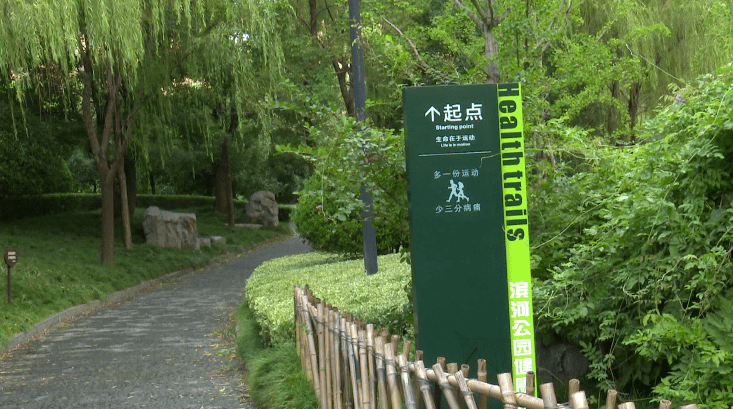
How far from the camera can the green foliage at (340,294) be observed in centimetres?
658

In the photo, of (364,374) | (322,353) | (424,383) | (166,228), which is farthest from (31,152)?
(424,383)

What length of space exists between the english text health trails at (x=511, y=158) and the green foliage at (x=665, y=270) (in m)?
0.54

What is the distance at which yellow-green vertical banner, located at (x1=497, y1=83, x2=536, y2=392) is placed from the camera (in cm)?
406

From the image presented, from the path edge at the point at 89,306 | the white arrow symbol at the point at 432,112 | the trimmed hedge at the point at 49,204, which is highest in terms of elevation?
the white arrow symbol at the point at 432,112

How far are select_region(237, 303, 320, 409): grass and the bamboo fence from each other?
0.11m

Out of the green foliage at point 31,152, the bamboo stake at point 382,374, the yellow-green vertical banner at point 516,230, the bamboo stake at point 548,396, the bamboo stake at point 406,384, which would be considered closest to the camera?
the bamboo stake at point 548,396

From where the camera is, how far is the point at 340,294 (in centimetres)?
854

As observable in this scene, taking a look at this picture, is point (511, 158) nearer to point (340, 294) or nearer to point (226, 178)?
point (340, 294)

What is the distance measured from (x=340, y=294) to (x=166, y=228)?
13744 millimetres

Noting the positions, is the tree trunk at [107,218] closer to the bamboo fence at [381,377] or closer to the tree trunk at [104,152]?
the tree trunk at [104,152]

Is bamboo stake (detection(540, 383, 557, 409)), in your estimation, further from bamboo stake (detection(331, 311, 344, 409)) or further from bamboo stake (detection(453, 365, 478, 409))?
bamboo stake (detection(331, 311, 344, 409))

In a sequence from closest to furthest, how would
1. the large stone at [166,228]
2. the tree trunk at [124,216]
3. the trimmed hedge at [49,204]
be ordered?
the tree trunk at [124,216] < the large stone at [166,228] < the trimmed hedge at [49,204]

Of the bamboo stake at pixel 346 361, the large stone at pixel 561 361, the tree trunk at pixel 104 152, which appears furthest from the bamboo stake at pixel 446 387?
the tree trunk at pixel 104 152

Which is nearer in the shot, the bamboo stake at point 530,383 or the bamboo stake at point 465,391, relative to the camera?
the bamboo stake at point 530,383
